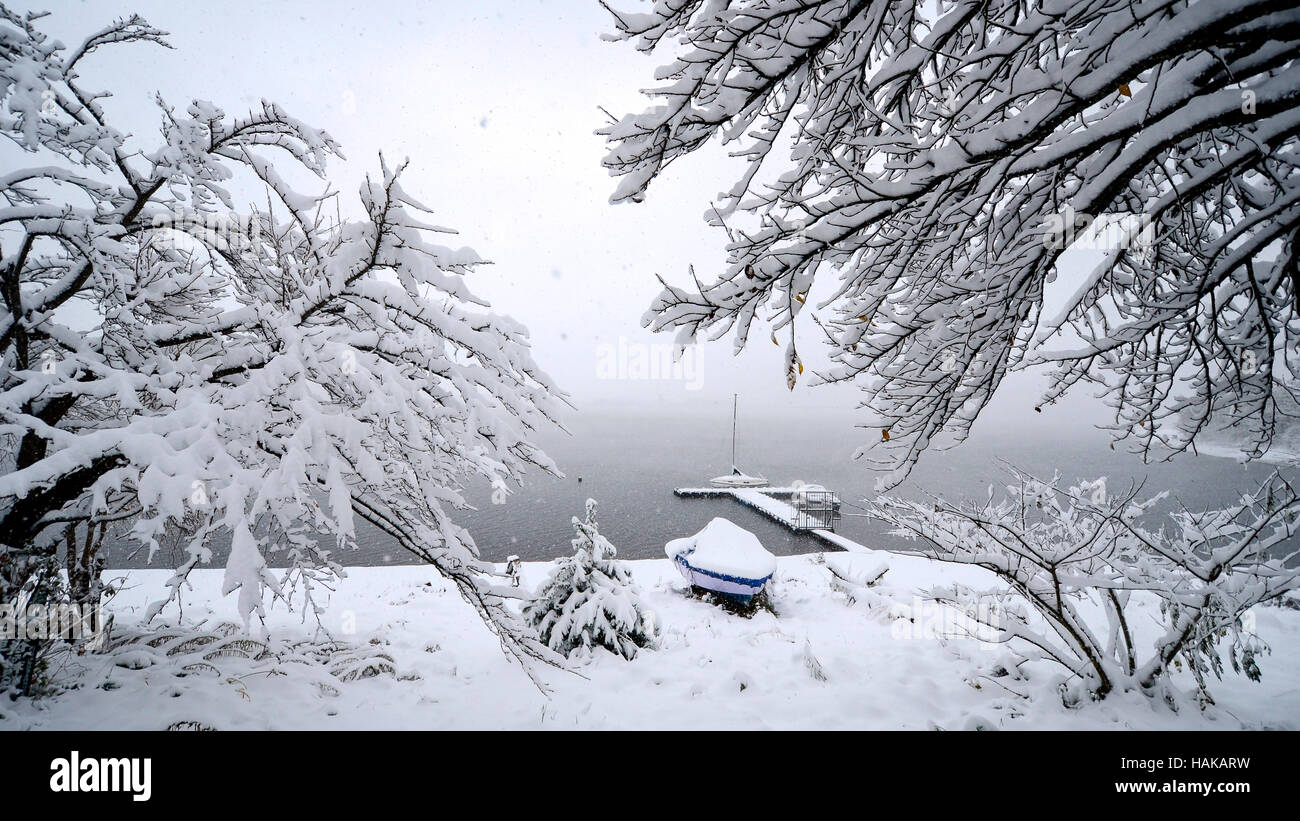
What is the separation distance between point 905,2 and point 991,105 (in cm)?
112

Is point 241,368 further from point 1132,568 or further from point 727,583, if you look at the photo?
point 727,583

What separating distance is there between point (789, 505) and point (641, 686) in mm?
30693

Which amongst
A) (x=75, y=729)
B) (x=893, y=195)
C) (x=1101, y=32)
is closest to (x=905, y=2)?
(x=1101, y=32)

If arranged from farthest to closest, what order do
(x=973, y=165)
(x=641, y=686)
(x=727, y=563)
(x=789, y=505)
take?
(x=789, y=505) < (x=727, y=563) < (x=641, y=686) < (x=973, y=165)

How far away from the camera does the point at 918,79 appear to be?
112 inches

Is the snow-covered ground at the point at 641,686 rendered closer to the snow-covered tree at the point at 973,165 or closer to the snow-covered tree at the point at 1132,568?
the snow-covered tree at the point at 1132,568

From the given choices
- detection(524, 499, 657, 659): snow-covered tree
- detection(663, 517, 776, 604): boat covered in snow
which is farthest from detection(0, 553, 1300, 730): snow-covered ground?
detection(663, 517, 776, 604): boat covered in snow

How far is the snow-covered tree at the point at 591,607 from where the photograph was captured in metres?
5.51

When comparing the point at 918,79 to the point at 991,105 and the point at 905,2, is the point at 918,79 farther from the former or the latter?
the point at 991,105

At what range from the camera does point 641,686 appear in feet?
15.5
